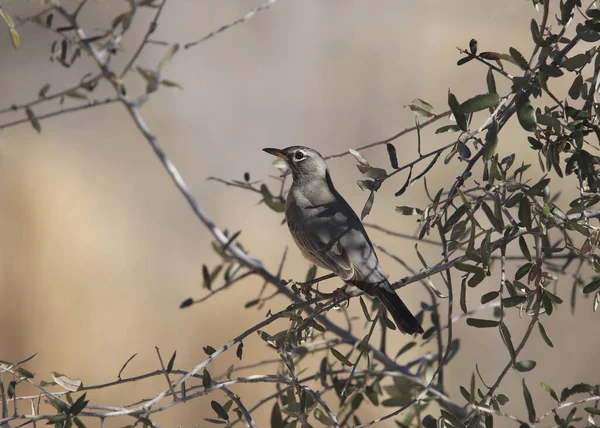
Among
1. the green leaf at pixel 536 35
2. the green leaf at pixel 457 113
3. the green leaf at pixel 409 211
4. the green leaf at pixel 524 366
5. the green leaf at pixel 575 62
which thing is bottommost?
the green leaf at pixel 524 366

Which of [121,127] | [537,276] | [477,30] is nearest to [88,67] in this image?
[121,127]

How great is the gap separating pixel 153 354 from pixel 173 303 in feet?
1.93

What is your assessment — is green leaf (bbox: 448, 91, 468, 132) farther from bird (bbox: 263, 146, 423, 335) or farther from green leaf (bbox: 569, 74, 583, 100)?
bird (bbox: 263, 146, 423, 335)

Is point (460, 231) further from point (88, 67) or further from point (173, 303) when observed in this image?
point (88, 67)

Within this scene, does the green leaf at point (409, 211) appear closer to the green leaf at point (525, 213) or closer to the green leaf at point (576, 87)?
the green leaf at point (525, 213)

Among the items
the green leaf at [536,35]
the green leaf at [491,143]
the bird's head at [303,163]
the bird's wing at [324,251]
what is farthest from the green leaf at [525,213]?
the bird's head at [303,163]

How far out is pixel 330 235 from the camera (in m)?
3.40

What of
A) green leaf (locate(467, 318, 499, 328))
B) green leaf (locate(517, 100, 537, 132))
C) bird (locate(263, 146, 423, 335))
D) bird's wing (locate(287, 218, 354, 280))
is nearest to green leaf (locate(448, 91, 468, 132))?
green leaf (locate(517, 100, 537, 132))

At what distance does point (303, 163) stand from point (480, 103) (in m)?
2.33

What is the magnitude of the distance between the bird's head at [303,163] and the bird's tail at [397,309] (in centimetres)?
133

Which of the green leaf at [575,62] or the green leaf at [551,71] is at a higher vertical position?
the green leaf at [575,62]

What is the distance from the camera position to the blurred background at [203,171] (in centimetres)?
561

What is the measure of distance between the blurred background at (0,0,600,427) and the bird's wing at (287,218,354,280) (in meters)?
2.14

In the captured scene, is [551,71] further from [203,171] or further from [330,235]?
[203,171]
